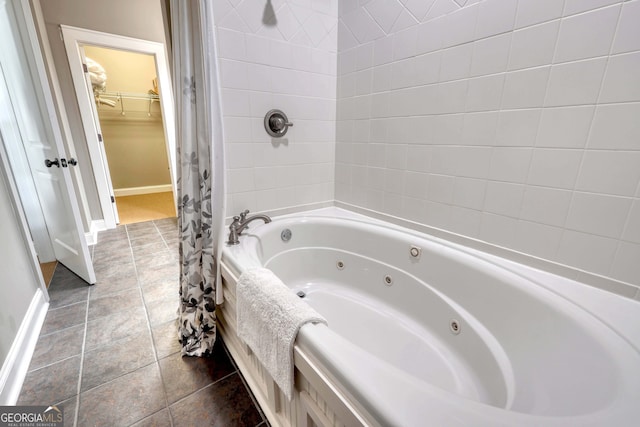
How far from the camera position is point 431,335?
1.24 m

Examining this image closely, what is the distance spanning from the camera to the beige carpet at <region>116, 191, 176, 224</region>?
3318 millimetres

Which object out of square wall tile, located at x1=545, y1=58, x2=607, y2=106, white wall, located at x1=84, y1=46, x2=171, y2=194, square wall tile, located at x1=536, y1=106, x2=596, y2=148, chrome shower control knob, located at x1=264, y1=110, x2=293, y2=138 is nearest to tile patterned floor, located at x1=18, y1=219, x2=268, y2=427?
chrome shower control knob, located at x1=264, y1=110, x2=293, y2=138

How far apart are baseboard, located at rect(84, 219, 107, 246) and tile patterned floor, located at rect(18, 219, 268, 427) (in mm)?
674

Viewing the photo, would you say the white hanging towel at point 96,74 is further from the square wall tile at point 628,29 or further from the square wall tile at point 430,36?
the square wall tile at point 628,29

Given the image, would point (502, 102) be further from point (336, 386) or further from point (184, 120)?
point (184, 120)

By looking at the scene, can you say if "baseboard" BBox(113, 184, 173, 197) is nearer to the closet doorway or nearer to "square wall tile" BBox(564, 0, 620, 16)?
the closet doorway

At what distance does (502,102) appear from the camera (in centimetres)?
105

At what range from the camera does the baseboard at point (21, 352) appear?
1071 mm

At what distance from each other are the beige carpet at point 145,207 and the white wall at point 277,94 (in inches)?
91.3

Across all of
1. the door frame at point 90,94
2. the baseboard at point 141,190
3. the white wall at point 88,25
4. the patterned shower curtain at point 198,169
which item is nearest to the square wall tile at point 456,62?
the patterned shower curtain at point 198,169

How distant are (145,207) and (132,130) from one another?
4.60ft

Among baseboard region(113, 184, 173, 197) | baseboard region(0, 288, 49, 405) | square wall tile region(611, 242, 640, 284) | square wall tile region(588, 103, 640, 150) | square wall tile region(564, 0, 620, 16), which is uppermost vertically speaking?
square wall tile region(564, 0, 620, 16)

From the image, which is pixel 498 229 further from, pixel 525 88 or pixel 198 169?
pixel 198 169

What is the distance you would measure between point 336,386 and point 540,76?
1238mm
